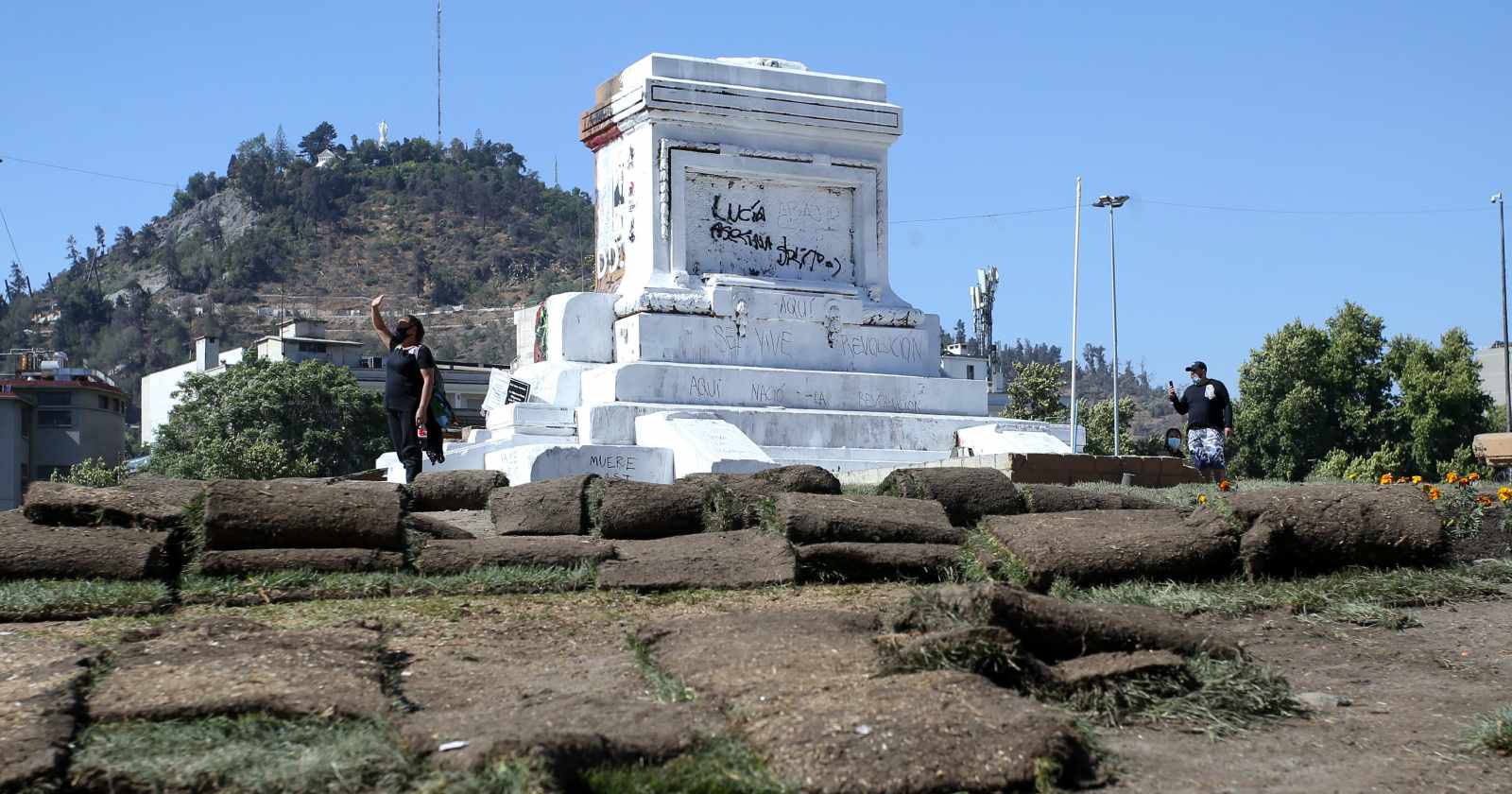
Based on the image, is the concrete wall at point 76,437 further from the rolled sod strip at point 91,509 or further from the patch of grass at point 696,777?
the patch of grass at point 696,777

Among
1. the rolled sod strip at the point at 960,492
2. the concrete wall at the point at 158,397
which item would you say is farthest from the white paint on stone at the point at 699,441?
the concrete wall at the point at 158,397

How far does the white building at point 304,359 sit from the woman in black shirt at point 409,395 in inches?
1907

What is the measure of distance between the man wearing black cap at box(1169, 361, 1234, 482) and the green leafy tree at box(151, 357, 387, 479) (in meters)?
36.9

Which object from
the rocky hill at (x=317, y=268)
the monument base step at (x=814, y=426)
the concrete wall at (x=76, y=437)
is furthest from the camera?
the rocky hill at (x=317, y=268)

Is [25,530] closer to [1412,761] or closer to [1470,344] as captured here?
[1412,761]

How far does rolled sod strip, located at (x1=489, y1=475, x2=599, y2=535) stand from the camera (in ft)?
28.9

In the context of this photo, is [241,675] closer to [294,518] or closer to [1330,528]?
[294,518]

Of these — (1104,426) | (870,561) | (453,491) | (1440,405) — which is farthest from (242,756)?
(1104,426)

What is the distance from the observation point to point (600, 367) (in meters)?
19.7

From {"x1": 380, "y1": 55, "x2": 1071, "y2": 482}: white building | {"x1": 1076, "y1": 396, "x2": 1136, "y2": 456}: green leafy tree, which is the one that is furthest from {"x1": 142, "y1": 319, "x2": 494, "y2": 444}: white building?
{"x1": 380, "y1": 55, "x2": 1071, "y2": 482}: white building

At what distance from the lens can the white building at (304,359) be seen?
231 feet

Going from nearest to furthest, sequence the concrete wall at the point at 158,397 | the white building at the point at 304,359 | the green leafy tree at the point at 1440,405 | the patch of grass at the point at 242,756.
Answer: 1. the patch of grass at the point at 242,756
2. the green leafy tree at the point at 1440,405
3. the white building at the point at 304,359
4. the concrete wall at the point at 158,397

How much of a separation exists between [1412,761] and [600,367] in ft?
50.7

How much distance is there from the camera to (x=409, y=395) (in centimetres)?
1279
